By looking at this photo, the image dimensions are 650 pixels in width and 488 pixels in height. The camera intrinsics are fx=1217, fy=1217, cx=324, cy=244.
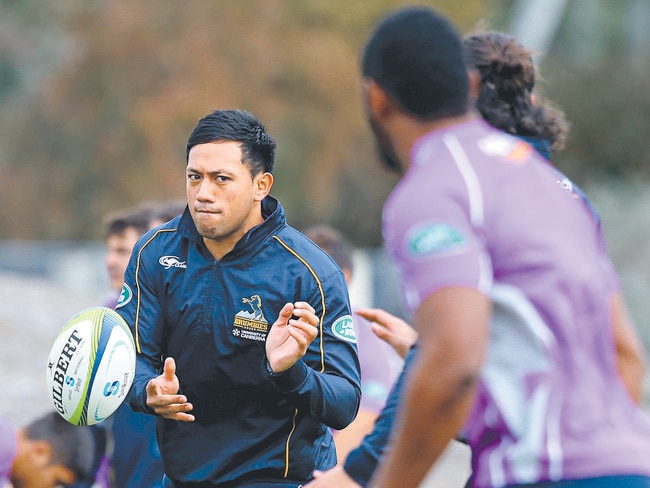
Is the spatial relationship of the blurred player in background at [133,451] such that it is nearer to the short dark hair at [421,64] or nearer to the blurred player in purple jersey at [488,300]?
the blurred player in purple jersey at [488,300]

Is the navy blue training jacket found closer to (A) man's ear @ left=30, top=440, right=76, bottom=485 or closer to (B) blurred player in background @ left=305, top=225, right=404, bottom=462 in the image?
(B) blurred player in background @ left=305, top=225, right=404, bottom=462

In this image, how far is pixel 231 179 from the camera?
514cm

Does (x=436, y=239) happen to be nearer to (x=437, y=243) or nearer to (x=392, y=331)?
(x=437, y=243)

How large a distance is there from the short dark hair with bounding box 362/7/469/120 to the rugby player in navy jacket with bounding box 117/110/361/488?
5.70 ft

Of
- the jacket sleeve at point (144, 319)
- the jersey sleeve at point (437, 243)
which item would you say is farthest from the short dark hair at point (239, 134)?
the jersey sleeve at point (437, 243)

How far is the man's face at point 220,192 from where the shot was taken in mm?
5078

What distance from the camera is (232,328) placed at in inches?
197

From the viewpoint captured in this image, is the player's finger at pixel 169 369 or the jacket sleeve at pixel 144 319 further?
the jacket sleeve at pixel 144 319

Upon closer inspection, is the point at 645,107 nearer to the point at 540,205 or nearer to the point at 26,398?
the point at 26,398

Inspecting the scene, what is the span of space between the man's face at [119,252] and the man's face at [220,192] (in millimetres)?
2519

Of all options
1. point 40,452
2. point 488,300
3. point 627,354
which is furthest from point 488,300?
point 40,452

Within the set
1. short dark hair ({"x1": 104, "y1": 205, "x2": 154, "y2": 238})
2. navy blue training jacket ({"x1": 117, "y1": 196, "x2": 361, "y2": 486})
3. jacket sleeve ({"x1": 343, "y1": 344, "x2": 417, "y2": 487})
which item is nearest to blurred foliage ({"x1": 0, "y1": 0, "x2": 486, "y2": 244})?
short dark hair ({"x1": 104, "y1": 205, "x2": 154, "y2": 238})

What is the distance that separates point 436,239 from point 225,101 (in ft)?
79.1

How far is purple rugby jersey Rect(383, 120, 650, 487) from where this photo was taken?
3178 millimetres
